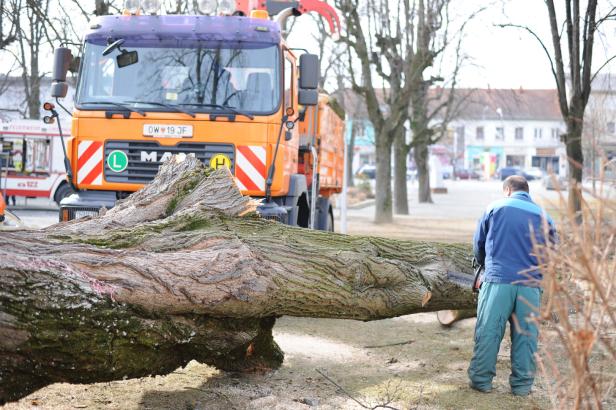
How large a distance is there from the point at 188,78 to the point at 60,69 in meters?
1.37

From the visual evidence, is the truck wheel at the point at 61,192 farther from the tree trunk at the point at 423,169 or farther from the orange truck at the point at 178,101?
the tree trunk at the point at 423,169

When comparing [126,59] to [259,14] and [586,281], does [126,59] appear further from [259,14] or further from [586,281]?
[586,281]

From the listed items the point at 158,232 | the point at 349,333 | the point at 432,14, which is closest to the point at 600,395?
the point at 158,232

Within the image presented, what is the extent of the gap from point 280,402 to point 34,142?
1915 centimetres

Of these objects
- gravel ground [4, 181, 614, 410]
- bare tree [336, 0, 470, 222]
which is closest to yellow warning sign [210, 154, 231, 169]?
gravel ground [4, 181, 614, 410]

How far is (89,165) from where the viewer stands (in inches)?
328

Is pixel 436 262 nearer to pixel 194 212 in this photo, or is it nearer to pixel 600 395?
pixel 194 212

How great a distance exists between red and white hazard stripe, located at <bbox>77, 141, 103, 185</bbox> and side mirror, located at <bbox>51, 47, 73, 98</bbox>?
0.64 meters

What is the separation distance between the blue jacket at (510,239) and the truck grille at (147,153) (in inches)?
129

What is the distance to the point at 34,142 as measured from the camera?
74.3 ft

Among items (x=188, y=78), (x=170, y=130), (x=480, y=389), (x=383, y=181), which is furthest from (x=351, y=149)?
(x=480, y=389)

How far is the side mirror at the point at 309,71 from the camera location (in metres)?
8.20

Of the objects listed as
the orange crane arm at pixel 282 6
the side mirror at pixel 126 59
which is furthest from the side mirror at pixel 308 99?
the orange crane arm at pixel 282 6

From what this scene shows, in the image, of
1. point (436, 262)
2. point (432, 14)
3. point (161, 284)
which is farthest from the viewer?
point (432, 14)
